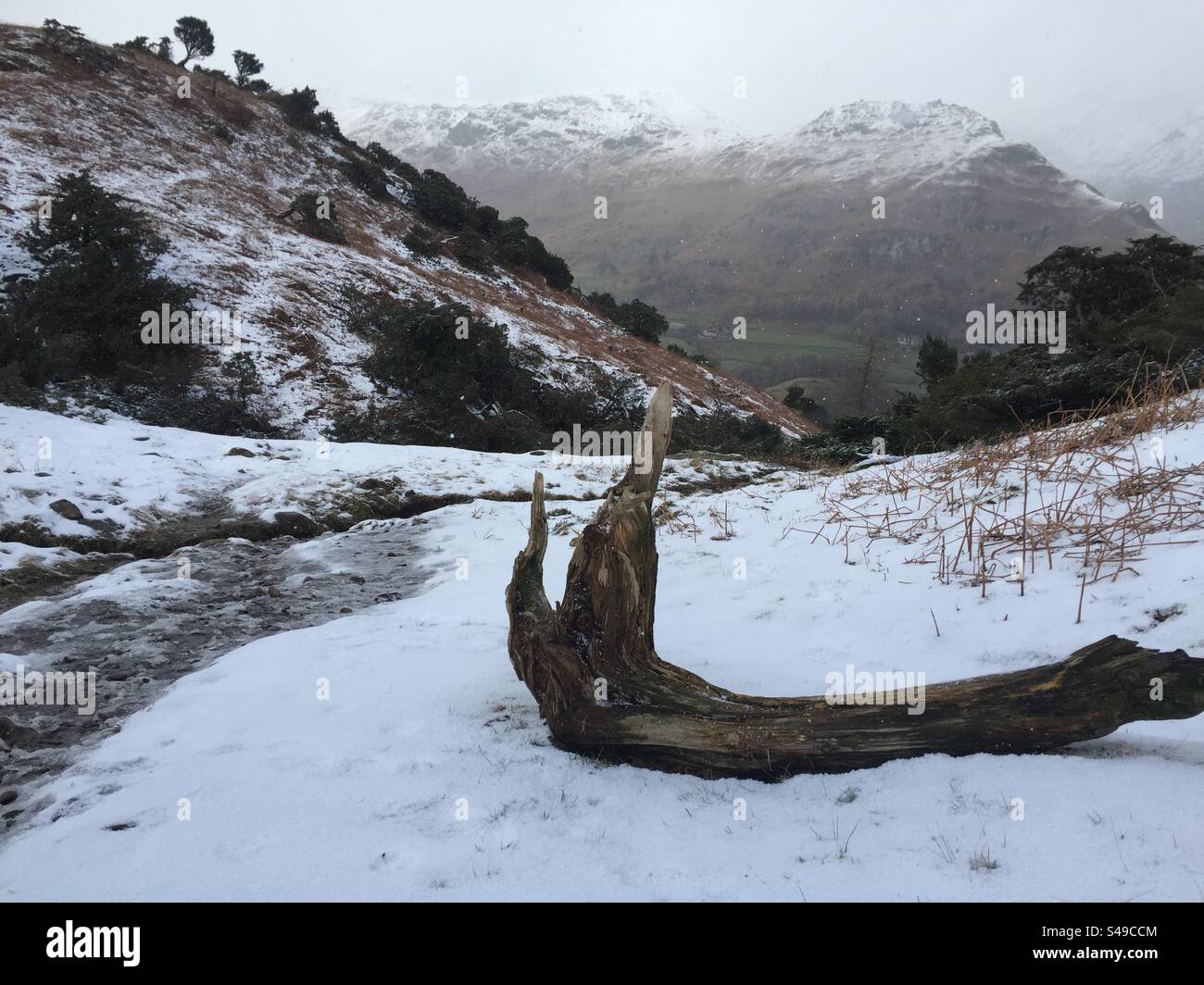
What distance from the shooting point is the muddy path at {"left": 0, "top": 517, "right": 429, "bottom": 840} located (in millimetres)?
2837

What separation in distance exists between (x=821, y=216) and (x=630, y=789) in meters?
164

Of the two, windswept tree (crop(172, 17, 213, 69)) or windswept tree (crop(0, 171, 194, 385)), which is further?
windswept tree (crop(172, 17, 213, 69))

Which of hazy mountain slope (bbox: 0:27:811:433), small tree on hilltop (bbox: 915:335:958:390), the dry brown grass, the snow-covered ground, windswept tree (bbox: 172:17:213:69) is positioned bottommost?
the snow-covered ground

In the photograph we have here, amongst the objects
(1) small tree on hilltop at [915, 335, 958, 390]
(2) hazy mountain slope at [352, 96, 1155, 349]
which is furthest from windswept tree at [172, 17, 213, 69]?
(2) hazy mountain slope at [352, 96, 1155, 349]

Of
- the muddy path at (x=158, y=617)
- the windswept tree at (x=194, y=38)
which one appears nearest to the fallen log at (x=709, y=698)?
the muddy path at (x=158, y=617)

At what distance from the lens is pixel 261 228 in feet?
68.1

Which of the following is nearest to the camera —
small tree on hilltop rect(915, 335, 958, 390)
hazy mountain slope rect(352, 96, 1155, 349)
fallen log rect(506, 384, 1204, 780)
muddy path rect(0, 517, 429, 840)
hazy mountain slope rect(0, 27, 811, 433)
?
fallen log rect(506, 384, 1204, 780)

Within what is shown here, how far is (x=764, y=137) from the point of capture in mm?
199625

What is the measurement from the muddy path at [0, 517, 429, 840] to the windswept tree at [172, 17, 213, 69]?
117ft

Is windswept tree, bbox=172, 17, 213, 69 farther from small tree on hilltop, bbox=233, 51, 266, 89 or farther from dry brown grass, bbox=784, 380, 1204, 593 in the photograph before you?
dry brown grass, bbox=784, 380, 1204, 593

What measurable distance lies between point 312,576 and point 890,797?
507cm

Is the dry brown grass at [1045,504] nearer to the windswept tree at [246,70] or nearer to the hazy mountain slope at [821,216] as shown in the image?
the windswept tree at [246,70]
